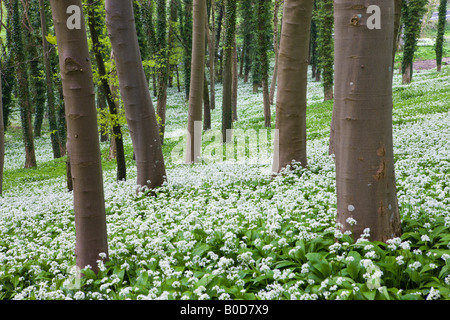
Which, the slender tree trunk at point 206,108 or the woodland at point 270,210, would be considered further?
the slender tree trunk at point 206,108

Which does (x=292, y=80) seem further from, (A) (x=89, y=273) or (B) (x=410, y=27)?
(B) (x=410, y=27)

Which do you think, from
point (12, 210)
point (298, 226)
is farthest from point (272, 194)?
point (12, 210)

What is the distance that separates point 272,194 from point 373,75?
352cm

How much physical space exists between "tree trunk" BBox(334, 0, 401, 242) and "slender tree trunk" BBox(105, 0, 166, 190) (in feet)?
17.5

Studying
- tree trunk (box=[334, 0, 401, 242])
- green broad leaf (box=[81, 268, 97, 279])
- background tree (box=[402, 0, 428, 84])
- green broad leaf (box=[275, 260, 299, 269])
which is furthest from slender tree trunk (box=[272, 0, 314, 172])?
background tree (box=[402, 0, 428, 84])

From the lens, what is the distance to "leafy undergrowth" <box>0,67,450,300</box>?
370 cm

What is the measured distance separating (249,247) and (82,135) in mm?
2512

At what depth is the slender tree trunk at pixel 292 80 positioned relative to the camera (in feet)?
26.3

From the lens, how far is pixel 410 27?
111 ft

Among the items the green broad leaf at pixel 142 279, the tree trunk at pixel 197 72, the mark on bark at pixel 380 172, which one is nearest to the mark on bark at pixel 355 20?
the mark on bark at pixel 380 172

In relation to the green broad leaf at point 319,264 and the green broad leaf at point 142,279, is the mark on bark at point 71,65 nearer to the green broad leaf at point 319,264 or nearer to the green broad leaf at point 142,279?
the green broad leaf at point 142,279

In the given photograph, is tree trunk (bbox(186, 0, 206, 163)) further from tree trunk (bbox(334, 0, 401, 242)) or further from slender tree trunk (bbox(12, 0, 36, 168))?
slender tree trunk (bbox(12, 0, 36, 168))

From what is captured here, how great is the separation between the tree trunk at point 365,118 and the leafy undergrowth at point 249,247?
1.16 feet
